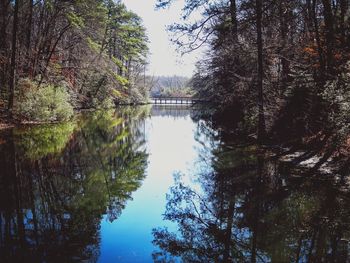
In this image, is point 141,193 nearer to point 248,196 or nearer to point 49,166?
point 248,196

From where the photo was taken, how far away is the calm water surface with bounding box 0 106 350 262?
15.6 ft

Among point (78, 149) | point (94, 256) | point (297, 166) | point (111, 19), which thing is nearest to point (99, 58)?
point (111, 19)

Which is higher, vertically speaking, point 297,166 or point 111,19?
point 111,19

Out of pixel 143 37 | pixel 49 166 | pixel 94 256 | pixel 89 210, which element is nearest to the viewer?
pixel 94 256

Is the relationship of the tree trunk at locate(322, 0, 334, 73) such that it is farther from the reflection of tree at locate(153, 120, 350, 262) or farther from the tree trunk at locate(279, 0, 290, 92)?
the reflection of tree at locate(153, 120, 350, 262)

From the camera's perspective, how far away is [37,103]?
64.2 ft

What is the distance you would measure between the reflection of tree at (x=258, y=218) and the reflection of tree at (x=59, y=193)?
1.19m

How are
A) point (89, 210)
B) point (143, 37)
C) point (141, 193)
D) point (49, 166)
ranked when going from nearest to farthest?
point (89, 210)
point (141, 193)
point (49, 166)
point (143, 37)

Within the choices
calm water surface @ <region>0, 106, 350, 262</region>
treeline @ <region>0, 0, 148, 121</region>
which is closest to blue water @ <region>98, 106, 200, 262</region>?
calm water surface @ <region>0, 106, 350, 262</region>

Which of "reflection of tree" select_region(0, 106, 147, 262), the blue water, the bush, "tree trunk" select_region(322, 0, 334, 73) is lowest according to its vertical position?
the blue water

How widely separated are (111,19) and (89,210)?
3860 cm

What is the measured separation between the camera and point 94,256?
4609 millimetres

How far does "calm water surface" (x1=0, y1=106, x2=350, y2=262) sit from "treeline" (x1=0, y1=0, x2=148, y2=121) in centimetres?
891

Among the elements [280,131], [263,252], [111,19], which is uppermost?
[111,19]
